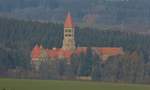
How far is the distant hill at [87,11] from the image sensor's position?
155m

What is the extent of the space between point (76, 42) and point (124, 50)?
15986 millimetres

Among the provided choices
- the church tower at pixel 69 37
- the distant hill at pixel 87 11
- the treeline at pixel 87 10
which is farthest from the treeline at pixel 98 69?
the treeline at pixel 87 10

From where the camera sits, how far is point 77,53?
331 feet

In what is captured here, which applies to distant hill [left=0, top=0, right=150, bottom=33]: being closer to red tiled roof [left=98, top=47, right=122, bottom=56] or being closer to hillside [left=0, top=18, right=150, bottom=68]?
hillside [left=0, top=18, right=150, bottom=68]

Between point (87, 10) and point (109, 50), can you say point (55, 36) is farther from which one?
point (87, 10)

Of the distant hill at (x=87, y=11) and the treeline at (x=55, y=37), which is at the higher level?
→ the distant hill at (x=87, y=11)

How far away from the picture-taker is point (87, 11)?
567 ft

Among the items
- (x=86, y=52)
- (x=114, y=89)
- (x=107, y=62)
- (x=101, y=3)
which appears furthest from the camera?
(x=101, y=3)

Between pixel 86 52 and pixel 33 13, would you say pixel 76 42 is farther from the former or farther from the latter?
pixel 33 13

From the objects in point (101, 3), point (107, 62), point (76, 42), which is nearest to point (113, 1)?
point (101, 3)

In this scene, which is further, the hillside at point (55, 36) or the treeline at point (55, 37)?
the hillside at point (55, 36)

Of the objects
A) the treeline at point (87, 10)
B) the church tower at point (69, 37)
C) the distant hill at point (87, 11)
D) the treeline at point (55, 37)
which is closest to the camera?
the treeline at point (55, 37)

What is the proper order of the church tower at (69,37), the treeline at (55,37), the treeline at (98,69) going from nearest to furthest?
the treeline at (98,69), the treeline at (55,37), the church tower at (69,37)

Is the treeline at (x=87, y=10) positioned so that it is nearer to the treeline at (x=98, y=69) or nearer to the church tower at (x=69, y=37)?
the church tower at (x=69, y=37)
